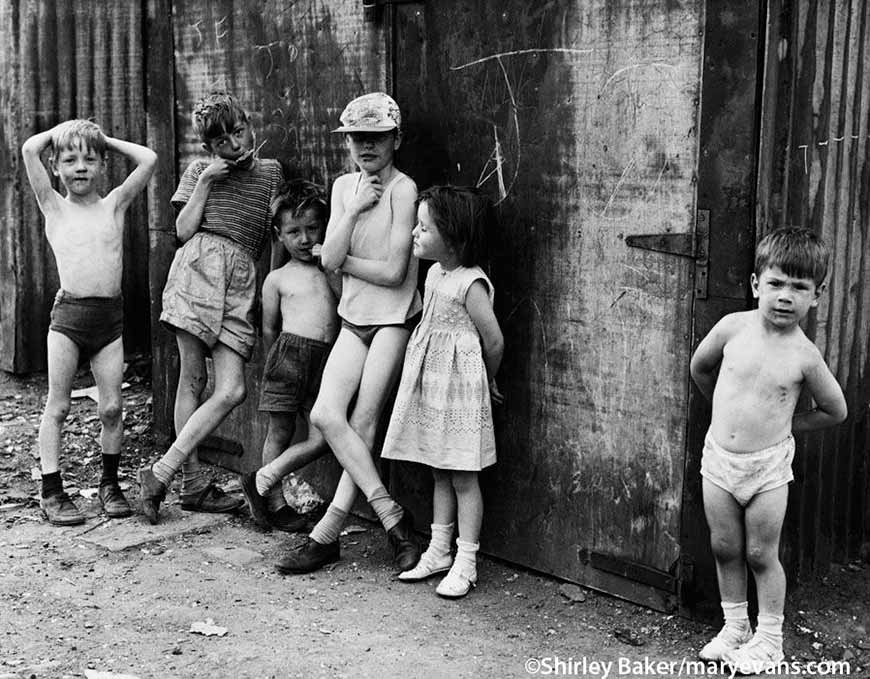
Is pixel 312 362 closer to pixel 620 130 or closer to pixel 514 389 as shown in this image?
pixel 514 389

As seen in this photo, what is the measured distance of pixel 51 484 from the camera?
5844 mm

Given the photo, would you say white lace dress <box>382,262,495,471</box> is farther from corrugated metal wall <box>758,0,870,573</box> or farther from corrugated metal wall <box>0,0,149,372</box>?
corrugated metal wall <box>0,0,149,372</box>

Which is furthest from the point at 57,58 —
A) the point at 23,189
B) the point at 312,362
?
the point at 312,362

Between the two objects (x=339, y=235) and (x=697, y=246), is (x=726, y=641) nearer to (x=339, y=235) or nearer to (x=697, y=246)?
(x=697, y=246)

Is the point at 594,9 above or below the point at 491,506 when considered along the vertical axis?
above

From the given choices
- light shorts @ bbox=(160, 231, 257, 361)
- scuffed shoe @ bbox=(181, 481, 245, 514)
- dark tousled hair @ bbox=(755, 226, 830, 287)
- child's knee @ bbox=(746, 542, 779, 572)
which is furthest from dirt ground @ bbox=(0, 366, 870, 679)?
dark tousled hair @ bbox=(755, 226, 830, 287)

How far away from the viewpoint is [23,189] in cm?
791

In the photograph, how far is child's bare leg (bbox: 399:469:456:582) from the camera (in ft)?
16.5

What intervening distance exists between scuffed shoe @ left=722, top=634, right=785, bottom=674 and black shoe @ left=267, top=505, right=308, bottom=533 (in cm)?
225

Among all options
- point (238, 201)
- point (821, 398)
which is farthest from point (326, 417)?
point (821, 398)

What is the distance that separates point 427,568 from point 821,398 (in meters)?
1.82

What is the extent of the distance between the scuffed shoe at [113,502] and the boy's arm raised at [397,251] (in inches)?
69.2

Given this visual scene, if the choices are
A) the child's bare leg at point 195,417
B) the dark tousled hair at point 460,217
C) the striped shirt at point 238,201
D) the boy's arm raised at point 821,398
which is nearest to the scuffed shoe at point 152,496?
the child's bare leg at point 195,417

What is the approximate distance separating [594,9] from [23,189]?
15.4 ft
